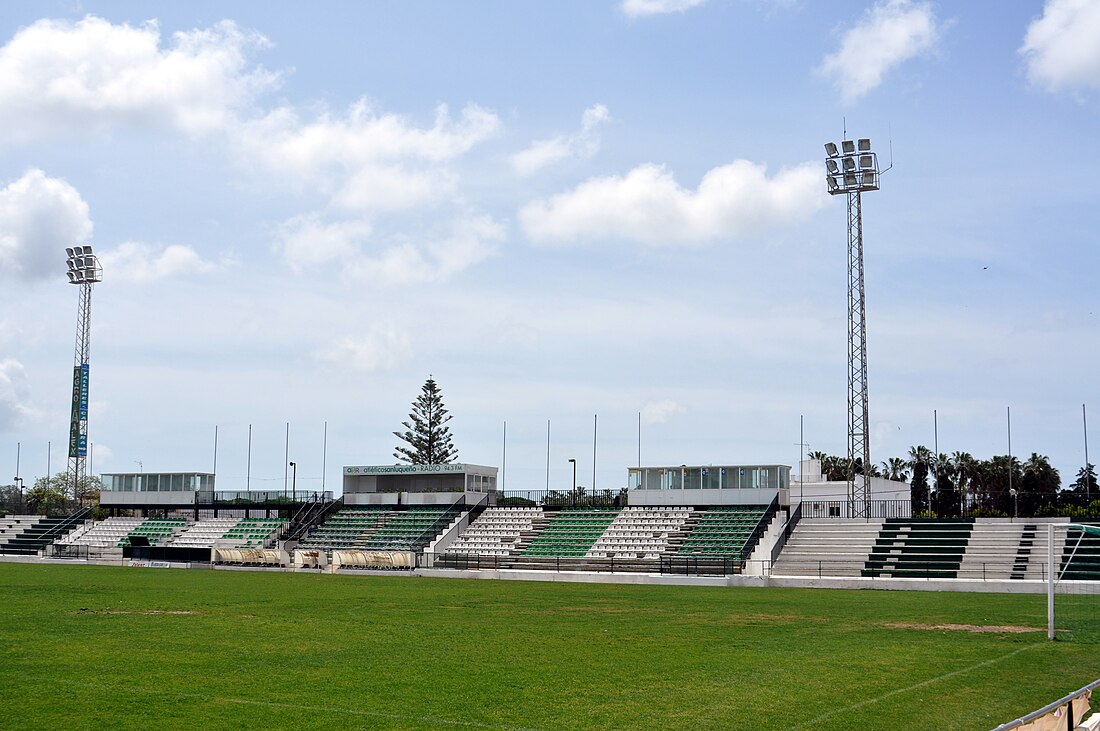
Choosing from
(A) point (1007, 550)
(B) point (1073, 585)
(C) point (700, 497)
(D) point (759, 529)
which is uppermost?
(C) point (700, 497)

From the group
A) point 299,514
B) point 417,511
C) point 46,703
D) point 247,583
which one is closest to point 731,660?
point 46,703

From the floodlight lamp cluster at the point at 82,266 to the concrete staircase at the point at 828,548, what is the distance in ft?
175

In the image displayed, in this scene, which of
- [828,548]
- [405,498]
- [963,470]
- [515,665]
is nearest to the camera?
[515,665]

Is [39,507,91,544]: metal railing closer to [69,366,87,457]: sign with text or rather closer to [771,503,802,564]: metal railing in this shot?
[69,366,87,457]: sign with text

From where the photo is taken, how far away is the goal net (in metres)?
22.2

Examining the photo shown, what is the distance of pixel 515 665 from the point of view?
Result: 671 inches

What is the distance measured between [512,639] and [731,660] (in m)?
4.80

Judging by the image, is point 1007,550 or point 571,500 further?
point 571,500

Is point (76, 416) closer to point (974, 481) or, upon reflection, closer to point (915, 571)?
point (915, 571)

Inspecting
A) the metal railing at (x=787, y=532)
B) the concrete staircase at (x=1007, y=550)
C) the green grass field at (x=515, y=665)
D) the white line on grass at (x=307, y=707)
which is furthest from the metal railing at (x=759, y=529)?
the white line on grass at (x=307, y=707)

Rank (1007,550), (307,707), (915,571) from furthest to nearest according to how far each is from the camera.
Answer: (1007,550) < (915,571) < (307,707)

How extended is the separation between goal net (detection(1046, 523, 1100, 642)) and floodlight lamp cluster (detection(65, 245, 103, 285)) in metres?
64.8

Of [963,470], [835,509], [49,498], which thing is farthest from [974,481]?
[49,498]

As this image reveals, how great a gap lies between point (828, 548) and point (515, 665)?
1436 inches
